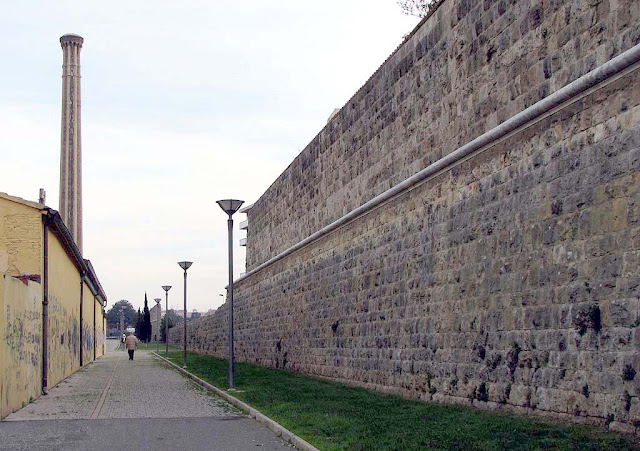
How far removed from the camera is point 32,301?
16.5 metres

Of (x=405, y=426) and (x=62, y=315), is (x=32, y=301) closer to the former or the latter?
(x=62, y=315)

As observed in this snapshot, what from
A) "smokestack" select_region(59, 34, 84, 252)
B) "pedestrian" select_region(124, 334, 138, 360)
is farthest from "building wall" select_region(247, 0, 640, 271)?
"smokestack" select_region(59, 34, 84, 252)

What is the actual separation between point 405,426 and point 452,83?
5.51 meters

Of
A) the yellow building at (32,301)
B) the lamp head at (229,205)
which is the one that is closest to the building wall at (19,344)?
the yellow building at (32,301)

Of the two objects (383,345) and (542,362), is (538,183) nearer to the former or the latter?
(542,362)

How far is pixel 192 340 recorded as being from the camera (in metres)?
55.0

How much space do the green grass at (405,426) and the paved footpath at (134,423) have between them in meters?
0.59

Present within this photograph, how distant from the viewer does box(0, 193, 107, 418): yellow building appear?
13.6 metres

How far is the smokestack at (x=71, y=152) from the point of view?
5412 centimetres

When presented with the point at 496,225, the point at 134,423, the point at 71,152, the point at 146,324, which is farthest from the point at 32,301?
the point at 146,324

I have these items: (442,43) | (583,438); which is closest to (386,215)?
(442,43)

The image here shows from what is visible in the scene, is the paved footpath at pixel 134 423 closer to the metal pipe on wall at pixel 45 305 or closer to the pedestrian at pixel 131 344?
the metal pipe on wall at pixel 45 305

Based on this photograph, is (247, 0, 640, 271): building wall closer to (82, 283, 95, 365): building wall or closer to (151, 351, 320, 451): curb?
(151, 351, 320, 451): curb

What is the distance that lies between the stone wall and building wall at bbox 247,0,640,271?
0.03m
